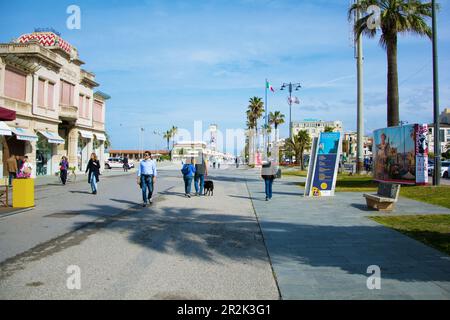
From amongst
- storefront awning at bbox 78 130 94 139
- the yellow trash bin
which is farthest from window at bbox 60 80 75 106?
the yellow trash bin

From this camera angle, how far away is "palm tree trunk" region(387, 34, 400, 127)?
20.5 metres

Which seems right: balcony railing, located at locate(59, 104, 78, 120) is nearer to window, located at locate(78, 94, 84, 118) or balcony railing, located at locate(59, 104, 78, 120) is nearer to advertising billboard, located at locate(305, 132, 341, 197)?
window, located at locate(78, 94, 84, 118)

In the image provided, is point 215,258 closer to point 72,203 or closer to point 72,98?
point 72,203

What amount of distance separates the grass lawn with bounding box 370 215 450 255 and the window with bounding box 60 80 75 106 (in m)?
30.4

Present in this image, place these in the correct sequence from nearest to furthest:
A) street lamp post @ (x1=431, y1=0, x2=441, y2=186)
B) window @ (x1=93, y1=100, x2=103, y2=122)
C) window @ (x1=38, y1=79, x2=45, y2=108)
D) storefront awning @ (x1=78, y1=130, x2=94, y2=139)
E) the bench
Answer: the bench < street lamp post @ (x1=431, y1=0, x2=441, y2=186) < window @ (x1=38, y1=79, x2=45, y2=108) < storefront awning @ (x1=78, y1=130, x2=94, y2=139) < window @ (x1=93, y1=100, x2=103, y2=122)

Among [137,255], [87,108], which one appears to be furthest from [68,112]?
[137,255]

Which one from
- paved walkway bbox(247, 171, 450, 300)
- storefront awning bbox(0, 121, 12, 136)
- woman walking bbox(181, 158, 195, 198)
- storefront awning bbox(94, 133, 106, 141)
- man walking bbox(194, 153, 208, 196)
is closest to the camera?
paved walkway bbox(247, 171, 450, 300)

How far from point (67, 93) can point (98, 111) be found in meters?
9.64

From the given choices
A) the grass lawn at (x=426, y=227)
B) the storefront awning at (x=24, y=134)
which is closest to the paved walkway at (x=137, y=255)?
the grass lawn at (x=426, y=227)

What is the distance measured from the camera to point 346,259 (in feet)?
20.2

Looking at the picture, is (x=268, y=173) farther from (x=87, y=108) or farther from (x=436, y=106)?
(x=87, y=108)

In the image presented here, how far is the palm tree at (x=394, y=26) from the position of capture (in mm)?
20156

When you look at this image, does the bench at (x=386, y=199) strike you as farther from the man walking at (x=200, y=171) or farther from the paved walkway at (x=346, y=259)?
the man walking at (x=200, y=171)
